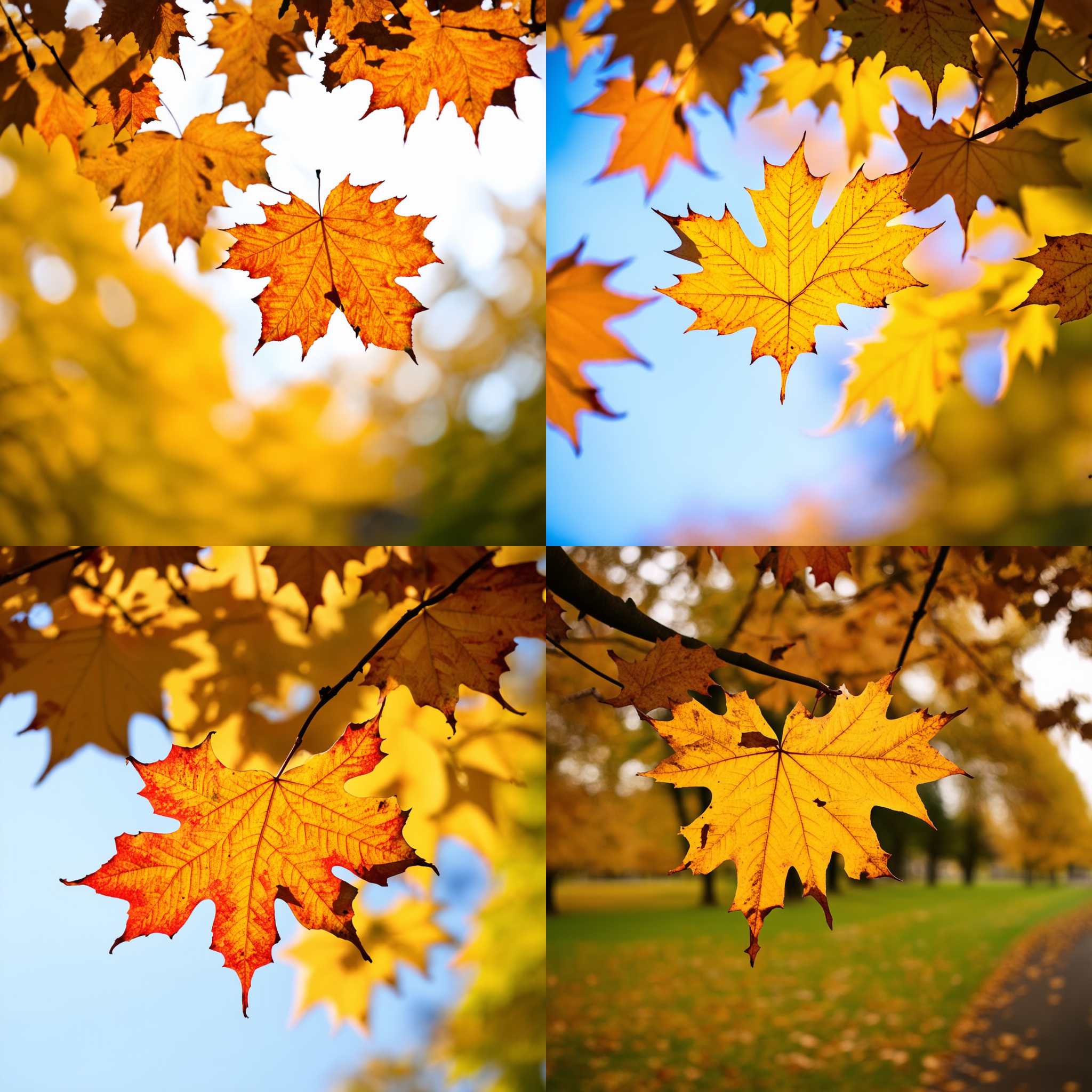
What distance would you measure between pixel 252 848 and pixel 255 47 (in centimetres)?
88

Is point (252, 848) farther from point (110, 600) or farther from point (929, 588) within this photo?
point (929, 588)

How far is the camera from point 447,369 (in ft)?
4.60

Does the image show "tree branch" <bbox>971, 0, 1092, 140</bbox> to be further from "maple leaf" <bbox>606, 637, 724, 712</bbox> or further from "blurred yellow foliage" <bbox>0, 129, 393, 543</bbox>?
"blurred yellow foliage" <bbox>0, 129, 393, 543</bbox>

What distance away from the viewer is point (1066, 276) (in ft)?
1.83

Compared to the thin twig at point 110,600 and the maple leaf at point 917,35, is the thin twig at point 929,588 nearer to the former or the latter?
the maple leaf at point 917,35

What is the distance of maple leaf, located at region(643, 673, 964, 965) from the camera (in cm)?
63

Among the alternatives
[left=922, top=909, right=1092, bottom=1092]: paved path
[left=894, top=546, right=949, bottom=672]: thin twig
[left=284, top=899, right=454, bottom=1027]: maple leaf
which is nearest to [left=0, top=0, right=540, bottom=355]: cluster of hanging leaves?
[left=894, top=546, right=949, bottom=672]: thin twig

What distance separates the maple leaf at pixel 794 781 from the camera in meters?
0.63

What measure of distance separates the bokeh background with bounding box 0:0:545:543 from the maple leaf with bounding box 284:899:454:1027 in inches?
22.8

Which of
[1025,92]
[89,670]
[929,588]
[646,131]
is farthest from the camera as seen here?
[646,131]

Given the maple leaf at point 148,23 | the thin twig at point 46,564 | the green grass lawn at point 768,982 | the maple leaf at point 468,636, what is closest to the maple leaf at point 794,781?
the maple leaf at point 468,636

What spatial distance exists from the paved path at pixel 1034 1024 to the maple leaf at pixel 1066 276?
3.58ft

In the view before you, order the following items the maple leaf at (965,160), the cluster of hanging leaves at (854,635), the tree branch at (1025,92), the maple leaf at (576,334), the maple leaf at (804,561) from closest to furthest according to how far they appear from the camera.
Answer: the tree branch at (1025,92), the maple leaf at (965,160), the maple leaf at (804,561), the cluster of hanging leaves at (854,635), the maple leaf at (576,334)

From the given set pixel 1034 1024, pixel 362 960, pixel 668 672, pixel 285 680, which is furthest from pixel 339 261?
pixel 1034 1024
